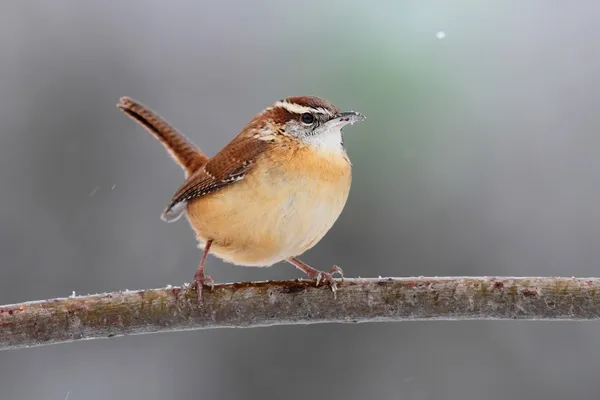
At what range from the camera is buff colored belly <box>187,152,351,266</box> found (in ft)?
11.1

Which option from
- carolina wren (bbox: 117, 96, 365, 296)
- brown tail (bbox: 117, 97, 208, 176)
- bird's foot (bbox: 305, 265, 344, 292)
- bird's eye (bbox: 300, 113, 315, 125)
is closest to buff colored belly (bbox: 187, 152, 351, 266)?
carolina wren (bbox: 117, 96, 365, 296)

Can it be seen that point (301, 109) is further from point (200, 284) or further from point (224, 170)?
point (200, 284)

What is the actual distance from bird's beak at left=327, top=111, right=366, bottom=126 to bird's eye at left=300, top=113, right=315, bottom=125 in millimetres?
88

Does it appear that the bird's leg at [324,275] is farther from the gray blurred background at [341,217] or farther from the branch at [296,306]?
the gray blurred background at [341,217]

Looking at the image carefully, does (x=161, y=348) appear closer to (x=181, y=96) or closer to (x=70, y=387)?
(x=70, y=387)

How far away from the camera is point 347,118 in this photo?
3.59 m

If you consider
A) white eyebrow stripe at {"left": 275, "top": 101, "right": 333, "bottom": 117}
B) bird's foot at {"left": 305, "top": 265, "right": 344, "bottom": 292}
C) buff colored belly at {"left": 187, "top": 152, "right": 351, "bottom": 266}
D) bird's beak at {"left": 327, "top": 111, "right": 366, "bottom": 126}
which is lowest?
bird's foot at {"left": 305, "top": 265, "right": 344, "bottom": 292}

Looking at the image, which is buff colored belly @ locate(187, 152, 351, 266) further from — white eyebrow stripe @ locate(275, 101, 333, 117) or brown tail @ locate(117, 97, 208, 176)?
brown tail @ locate(117, 97, 208, 176)

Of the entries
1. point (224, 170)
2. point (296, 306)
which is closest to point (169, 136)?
point (224, 170)

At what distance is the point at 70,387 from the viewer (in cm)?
675

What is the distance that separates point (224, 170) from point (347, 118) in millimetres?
651

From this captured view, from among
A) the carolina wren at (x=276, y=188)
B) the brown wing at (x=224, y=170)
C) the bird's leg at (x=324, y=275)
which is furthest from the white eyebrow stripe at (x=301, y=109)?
the bird's leg at (x=324, y=275)

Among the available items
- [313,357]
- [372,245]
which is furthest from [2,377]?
[372,245]

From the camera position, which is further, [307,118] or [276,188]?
[307,118]
